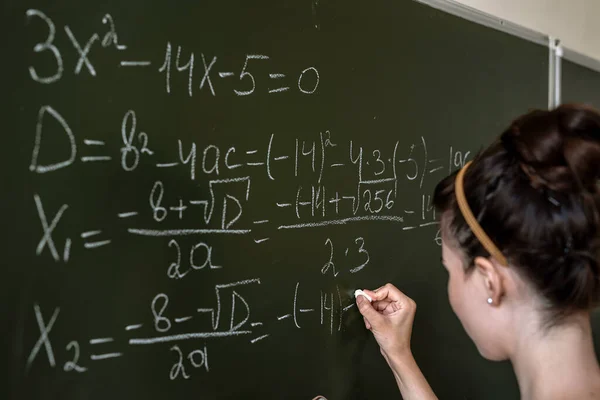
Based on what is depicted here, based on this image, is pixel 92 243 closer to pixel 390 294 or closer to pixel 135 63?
pixel 135 63

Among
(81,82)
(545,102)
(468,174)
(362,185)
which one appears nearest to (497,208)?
(468,174)

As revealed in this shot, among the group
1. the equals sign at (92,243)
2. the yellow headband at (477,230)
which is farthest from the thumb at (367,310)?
the equals sign at (92,243)

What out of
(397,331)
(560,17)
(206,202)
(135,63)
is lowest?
(397,331)

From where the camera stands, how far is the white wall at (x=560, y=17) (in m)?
1.69

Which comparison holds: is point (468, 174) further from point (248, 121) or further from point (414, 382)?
point (414, 382)

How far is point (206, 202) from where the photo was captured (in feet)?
3.18

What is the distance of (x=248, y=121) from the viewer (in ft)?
3.37

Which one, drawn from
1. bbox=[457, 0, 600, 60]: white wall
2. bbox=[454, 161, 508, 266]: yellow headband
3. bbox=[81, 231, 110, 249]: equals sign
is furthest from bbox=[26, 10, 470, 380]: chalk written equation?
bbox=[457, 0, 600, 60]: white wall

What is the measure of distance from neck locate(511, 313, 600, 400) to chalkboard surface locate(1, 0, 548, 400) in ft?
1.46

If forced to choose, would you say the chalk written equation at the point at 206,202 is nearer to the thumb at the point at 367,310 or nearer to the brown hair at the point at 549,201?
the thumb at the point at 367,310

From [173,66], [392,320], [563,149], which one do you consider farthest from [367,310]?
[173,66]

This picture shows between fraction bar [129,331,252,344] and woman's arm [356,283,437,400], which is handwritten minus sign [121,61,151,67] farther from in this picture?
woman's arm [356,283,437,400]

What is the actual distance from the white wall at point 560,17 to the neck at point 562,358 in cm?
103

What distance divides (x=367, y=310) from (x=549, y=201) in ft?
1.79
